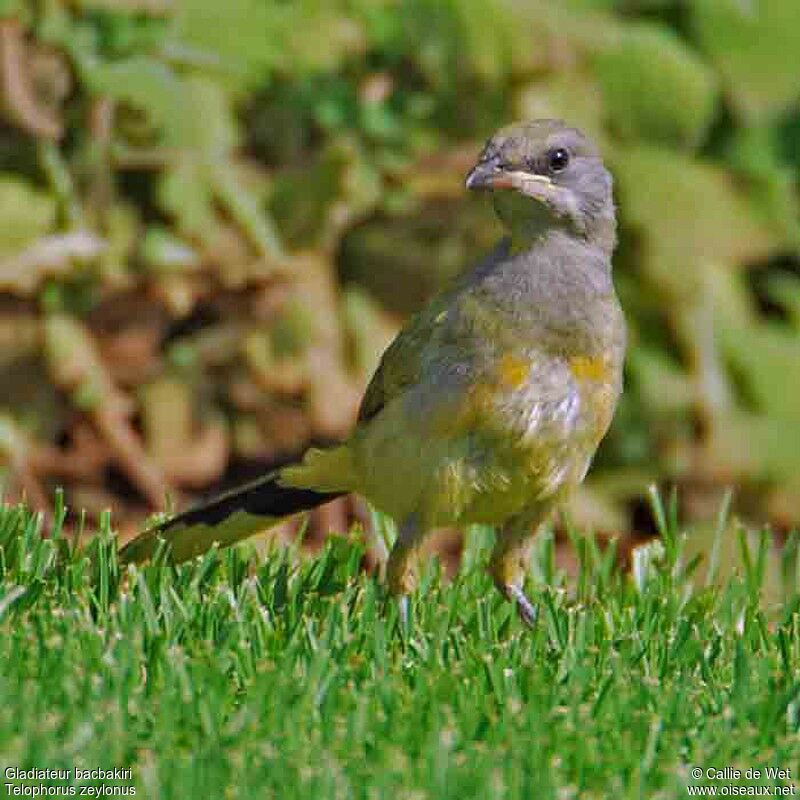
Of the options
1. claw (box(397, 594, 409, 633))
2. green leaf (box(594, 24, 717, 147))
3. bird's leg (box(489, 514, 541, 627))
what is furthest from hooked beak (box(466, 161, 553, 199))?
green leaf (box(594, 24, 717, 147))

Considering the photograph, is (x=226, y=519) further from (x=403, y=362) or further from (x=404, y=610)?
(x=404, y=610)

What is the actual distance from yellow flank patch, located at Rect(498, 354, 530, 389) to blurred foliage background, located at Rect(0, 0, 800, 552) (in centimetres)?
254

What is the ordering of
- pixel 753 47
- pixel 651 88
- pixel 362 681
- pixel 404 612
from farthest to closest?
pixel 753 47 → pixel 651 88 → pixel 404 612 → pixel 362 681

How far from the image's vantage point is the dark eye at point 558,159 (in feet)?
20.3

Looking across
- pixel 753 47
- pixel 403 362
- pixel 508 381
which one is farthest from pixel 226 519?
pixel 753 47

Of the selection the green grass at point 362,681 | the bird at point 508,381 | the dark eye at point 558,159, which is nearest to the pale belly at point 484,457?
the bird at point 508,381

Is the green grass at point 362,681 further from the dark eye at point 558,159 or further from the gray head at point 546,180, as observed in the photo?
the dark eye at point 558,159

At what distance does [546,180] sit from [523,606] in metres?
Answer: 1.18

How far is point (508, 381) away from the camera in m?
6.03

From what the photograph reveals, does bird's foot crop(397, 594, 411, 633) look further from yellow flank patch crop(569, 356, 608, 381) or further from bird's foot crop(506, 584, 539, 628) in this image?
yellow flank patch crop(569, 356, 608, 381)

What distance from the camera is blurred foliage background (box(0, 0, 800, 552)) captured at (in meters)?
8.29

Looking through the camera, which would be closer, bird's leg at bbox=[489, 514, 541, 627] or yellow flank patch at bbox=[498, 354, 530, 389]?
yellow flank patch at bbox=[498, 354, 530, 389]

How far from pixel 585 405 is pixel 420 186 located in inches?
111

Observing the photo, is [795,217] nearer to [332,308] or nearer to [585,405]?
[332,308]
